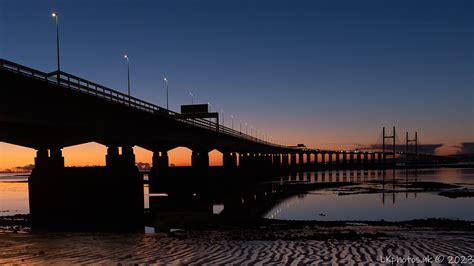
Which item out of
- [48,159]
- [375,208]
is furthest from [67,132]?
[375,208]

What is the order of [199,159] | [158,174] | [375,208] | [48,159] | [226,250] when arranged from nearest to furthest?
[226,250], [48,159], [375,208], [158,174], [199,159]

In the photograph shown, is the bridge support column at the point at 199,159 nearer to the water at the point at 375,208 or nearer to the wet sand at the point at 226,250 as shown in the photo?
the water at the point at 375,208

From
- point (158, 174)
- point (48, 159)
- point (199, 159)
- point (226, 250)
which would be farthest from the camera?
point (199, 159)

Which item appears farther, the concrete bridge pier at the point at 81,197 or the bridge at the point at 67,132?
the concrete bridge pier at the point at 81,197

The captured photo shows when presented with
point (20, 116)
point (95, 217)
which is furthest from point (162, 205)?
point (20, 116)

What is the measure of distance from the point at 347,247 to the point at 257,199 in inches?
1282

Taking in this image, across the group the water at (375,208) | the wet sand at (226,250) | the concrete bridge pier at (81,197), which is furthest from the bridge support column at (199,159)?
the wet sand at (226,250)

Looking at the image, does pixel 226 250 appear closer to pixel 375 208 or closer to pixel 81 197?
pixel 81 197

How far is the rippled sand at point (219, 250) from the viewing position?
11172 mm

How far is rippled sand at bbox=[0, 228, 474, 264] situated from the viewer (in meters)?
11.2

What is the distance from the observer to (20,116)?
2416cm

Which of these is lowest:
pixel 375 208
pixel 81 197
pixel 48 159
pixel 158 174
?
pixel 375 208

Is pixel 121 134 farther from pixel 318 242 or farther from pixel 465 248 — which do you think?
pixel 465 248

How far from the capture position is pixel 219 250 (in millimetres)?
13328
